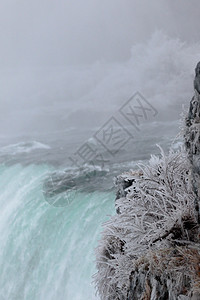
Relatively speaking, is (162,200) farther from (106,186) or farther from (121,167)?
(121,167)

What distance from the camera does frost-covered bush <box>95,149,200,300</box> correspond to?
302 centimetres

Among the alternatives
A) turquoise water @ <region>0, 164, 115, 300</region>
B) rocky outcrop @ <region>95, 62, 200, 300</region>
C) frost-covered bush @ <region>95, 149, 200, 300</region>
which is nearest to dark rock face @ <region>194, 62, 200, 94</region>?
rocky outcrop @ <region>95, 62, 200, 300</region>

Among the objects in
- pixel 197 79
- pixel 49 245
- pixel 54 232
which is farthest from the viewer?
pixel 54 232

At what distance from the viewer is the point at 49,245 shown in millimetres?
11641

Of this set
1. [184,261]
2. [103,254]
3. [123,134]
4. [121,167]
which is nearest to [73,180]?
[121,167]

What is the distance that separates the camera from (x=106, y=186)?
13.5m

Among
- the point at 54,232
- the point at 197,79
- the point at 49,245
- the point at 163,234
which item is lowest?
the point at 49,245

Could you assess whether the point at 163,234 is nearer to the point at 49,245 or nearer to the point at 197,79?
the point at 197,79

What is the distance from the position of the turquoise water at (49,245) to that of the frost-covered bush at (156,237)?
5.51 m

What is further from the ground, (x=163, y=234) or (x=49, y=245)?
(x=163, y=234)

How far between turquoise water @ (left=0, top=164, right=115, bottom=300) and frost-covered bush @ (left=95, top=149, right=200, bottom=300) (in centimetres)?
551

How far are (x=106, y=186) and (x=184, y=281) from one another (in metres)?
10.6

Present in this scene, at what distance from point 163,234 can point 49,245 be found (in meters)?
9.22

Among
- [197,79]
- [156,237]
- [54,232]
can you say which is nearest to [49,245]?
[54,232]
